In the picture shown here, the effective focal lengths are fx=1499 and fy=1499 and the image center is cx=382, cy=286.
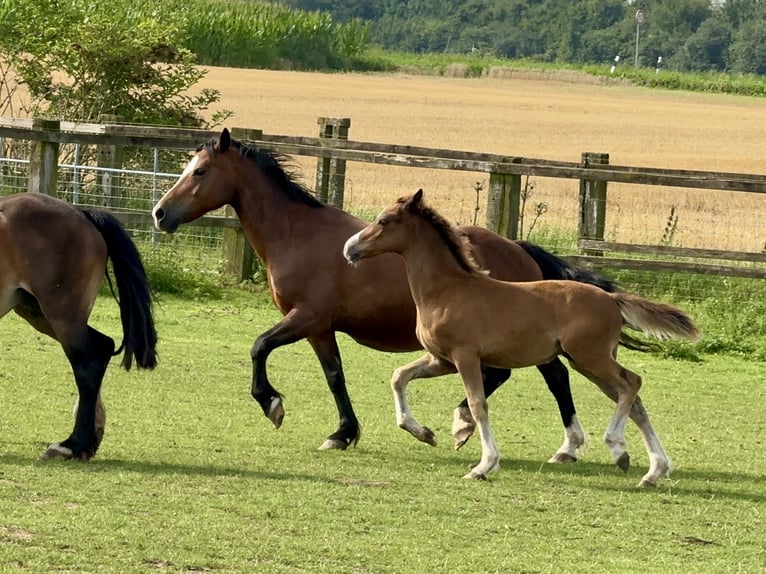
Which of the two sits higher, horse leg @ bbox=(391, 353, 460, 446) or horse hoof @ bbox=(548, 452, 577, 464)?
horse leg @ bbox=(391, 353, 460, 446)

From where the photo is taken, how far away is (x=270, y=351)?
972 cm

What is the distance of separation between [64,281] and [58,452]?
0.99 m

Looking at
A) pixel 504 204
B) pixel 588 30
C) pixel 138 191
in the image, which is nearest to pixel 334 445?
pixel 504 204

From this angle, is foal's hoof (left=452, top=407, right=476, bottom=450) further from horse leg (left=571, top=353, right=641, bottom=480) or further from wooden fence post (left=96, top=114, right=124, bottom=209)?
wooden fence post (left=96, top=114, right=124, bottom=209)

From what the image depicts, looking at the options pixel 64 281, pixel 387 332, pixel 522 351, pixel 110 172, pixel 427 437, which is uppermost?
pixel 110 172

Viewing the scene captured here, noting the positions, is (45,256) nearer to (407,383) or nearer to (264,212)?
(264,212)

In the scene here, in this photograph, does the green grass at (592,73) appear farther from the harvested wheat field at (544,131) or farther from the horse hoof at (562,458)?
the horse hoof at (562,458)

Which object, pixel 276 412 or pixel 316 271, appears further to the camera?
pixel 316 271

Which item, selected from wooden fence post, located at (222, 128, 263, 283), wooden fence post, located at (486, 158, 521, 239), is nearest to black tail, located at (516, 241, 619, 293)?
wooden fence post, located at (486, 158, 521, 239)

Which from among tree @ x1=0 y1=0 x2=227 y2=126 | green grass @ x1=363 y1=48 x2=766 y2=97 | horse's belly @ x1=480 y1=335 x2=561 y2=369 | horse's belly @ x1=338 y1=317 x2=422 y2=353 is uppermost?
green grass @ x1=363 y1=48 x2=766 y2=97

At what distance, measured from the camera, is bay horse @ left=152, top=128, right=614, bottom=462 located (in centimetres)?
977

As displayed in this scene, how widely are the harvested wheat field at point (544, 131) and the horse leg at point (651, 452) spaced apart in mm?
9655

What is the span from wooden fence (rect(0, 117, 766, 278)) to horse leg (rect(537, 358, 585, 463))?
5.20 meters

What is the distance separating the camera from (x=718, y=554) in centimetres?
696
